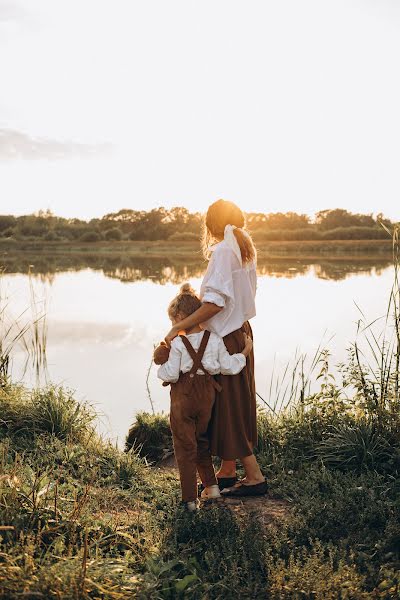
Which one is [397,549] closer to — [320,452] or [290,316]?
[320,452]

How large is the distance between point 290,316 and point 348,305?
1.73 m

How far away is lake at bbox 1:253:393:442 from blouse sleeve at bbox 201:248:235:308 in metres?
2.62

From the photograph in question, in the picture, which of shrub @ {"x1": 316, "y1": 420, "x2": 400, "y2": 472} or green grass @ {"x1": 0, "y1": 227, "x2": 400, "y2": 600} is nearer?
green grass @ {"x1": 0, "y1": 227, "x2": 400, "y2": 600}

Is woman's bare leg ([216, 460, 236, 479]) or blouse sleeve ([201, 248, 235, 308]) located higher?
blouse sleeve ([201, 248, 235, 308])

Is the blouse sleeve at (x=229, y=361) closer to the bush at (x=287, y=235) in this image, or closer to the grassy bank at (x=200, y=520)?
the grassy bank at (x=200, y=520)

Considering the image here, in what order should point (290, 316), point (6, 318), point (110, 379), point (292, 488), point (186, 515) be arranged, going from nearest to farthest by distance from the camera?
1. point (186, 515)
2. point (292, 488)
3. point (110, 379)
4. point (6, 318)
5. point (290, 316)

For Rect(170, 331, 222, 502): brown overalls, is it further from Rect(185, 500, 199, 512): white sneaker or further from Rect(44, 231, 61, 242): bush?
Rect(44, 231, 61, 242): bush

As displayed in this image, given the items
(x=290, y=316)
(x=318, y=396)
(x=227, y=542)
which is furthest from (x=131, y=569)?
(x=290, y=316)

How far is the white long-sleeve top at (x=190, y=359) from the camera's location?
359 centimetres

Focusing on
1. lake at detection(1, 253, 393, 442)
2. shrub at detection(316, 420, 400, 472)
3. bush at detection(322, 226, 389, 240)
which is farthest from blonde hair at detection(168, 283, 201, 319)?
bush at detection(322, 226, 389, 240)

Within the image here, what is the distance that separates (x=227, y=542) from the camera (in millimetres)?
3145

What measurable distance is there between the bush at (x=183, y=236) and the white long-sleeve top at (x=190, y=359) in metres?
33.5

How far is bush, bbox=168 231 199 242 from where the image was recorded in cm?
3786

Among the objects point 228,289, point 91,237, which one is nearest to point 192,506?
point 228,289
